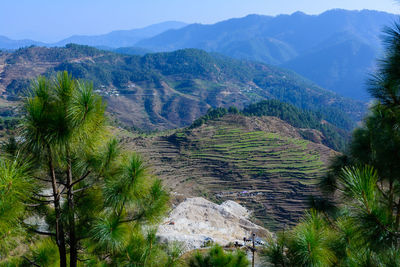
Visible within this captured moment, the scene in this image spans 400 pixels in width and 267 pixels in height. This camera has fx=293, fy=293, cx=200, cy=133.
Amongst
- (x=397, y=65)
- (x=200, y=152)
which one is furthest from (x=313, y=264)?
(x=200, y=152)

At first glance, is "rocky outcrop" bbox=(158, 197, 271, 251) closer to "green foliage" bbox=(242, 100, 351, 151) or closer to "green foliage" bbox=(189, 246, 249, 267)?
"green foliage" bbox=(189, 246, 249, 267)

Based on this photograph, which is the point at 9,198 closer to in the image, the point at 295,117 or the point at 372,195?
the point at 372,195

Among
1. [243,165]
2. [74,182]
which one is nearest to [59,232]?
[74,182]

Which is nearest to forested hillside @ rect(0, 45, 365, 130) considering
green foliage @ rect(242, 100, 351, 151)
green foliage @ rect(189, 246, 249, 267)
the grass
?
green foliage @ rect(242, 100, 351, 151)

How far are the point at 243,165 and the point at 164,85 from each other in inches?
4684

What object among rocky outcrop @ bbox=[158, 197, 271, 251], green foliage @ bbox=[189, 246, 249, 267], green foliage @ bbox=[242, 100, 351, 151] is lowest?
green foliage @ bbox=[242, 100, 351, 151]

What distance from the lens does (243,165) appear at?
51.3 meters

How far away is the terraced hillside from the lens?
4331 cm

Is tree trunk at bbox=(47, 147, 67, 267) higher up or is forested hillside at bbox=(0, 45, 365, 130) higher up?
tree trunk at bbox=(47, 147, 67, 267)

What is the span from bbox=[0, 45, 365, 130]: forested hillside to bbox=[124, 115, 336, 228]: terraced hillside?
64144mm

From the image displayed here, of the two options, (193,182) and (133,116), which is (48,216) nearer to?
(193,182)

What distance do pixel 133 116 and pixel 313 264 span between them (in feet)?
431

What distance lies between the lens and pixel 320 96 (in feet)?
568

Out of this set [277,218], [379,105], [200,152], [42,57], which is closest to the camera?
[379,105]
